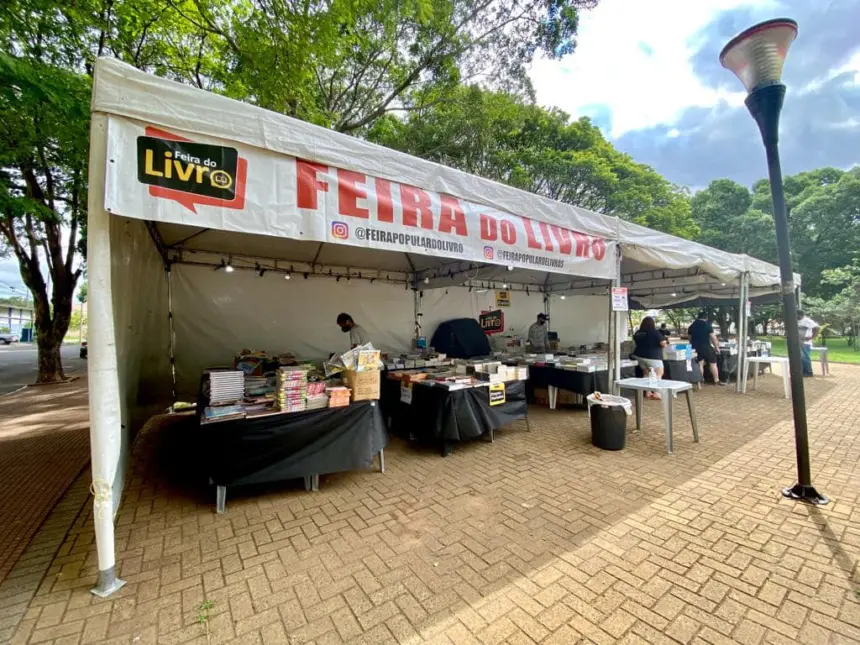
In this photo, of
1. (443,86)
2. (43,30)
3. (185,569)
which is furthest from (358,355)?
(443,86)

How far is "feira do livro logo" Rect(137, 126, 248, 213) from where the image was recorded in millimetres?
2006

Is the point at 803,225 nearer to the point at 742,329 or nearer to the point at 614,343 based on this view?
the point at 742,329

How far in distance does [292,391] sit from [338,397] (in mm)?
383

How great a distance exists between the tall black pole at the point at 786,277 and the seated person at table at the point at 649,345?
353 cm

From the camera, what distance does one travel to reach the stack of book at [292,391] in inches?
116

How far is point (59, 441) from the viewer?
475cm

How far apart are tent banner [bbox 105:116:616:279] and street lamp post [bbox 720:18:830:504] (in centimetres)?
203

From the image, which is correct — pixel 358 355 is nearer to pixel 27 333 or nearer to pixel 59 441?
pixel 59 441

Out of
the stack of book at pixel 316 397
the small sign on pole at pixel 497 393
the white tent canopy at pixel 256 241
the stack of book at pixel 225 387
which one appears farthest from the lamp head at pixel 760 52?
the stack of book at pixel 225 387

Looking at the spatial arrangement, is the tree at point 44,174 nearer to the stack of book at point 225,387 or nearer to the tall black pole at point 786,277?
the stack of book at point 225,387

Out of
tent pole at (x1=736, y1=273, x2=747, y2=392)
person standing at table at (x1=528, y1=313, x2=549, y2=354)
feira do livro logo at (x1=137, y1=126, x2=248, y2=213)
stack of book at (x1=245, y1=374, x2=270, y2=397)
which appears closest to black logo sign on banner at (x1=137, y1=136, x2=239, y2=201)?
feira do livro logo at (x1=137, y1=126, x2=248, y2=213)

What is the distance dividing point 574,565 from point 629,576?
286 millimetres

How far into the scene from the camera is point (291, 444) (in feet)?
9.60

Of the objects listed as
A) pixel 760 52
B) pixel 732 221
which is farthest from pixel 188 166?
pixel 732 221
